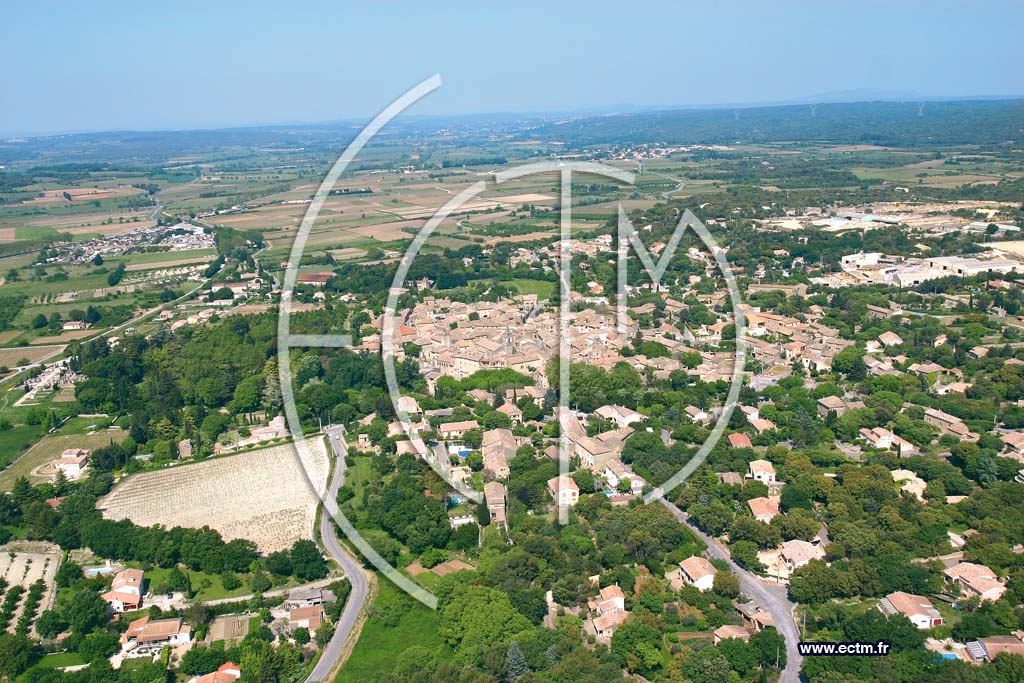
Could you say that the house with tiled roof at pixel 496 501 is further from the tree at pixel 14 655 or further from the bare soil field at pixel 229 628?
the tree at pixel 14 655

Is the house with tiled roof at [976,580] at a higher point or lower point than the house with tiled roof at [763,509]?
higher

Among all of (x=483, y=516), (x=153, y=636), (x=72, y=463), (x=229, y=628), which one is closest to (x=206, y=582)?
(x=229, y=628)

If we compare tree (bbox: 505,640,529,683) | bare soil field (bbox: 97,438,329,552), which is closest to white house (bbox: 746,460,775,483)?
tree (bbox: 505,640,529,683)

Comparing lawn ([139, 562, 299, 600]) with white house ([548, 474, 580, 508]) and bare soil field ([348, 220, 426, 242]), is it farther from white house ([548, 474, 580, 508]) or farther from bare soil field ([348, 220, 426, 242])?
bare soil field ([348, 220, 426, 242])

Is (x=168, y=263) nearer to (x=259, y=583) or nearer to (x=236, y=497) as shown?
(x=236, y=497)

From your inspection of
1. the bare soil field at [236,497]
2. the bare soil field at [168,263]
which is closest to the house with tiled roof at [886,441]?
the bare soil field at [236,497]

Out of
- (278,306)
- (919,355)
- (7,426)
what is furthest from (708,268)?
(7,426)
